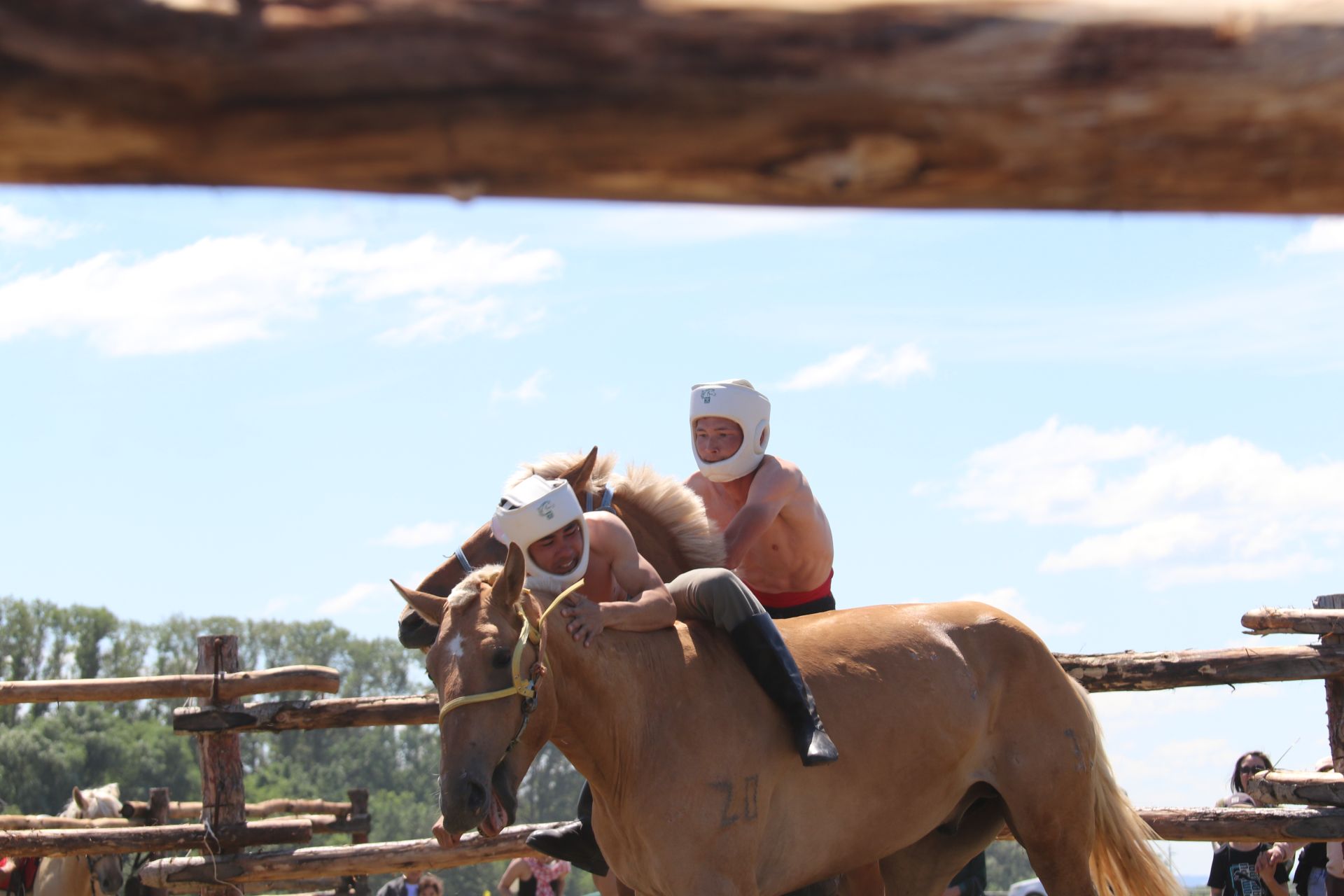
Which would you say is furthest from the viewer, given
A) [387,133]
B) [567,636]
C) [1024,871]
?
[1024,871]

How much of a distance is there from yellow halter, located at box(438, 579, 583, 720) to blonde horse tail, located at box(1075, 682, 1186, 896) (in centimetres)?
262

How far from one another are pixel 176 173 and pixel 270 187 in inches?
4.7

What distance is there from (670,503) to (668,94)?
3.99 metres

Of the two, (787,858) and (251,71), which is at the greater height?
(251,71)

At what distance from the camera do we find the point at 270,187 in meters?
1.76

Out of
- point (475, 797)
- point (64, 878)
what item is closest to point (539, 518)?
point (475, 797)

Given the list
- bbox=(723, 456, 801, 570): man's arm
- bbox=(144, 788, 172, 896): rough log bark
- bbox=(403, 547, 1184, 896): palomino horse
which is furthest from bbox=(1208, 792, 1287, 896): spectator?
bbox=(144, 788, 172, 896): rough log bark

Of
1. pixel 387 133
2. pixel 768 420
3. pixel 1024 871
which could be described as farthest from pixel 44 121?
pixel 1024 871

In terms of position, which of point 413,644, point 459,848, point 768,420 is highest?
point 768,420

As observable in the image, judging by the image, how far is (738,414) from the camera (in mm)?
5648

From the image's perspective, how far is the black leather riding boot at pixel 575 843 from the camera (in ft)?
17.8

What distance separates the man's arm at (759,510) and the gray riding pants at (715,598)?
1.43 ft

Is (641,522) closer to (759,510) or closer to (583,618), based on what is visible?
(759,510)

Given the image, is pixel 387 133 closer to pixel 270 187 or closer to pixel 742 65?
pixel 270 187
